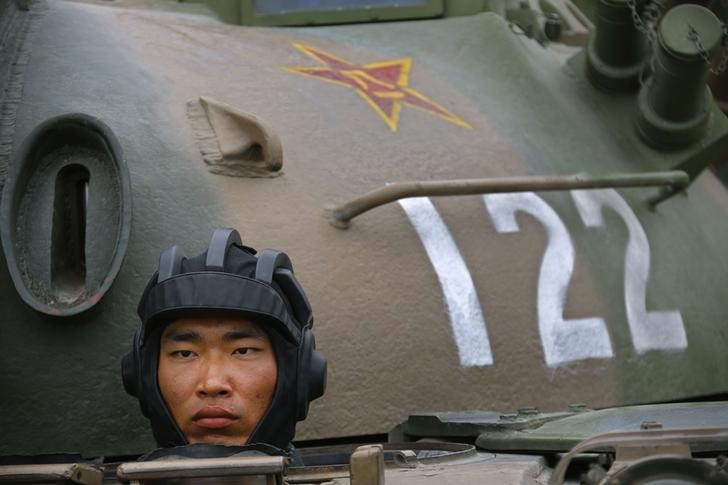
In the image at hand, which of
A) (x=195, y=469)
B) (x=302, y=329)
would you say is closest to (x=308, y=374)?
(x=302, y=329)

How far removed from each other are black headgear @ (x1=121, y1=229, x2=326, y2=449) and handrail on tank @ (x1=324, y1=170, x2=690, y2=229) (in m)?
0.83

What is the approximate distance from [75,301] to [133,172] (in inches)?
16.4

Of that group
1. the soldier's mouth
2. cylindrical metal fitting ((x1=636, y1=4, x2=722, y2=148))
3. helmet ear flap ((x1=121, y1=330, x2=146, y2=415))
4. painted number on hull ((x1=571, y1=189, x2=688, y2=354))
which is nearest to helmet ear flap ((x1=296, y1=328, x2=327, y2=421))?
the soldier's mouth

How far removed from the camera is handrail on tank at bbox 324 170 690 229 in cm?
402

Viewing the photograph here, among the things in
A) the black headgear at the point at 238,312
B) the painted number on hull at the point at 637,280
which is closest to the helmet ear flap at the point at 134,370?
the black headgear at the point at 238,312

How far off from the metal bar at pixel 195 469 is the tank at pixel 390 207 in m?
0.52

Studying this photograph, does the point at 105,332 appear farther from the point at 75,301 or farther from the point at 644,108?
the point at 644,108

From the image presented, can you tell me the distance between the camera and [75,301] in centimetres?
373

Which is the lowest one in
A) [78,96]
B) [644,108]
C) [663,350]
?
[663,350]

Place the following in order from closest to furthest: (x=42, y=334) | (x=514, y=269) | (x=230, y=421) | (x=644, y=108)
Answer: (x=230, y=421) < (x=42, y=334) < (x=514, y=269) < (x=644, y=108)

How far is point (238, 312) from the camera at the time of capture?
304 cm

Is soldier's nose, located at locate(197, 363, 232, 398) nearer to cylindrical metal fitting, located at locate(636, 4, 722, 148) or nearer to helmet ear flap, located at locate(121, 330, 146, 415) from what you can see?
helmet ear flap, located at locate(121, 330, 146, 415)

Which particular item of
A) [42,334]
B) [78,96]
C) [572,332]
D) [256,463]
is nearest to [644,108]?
[572,332]

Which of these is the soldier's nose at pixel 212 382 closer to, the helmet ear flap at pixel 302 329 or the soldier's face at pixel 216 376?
the soldier's face at pixel 216 376
